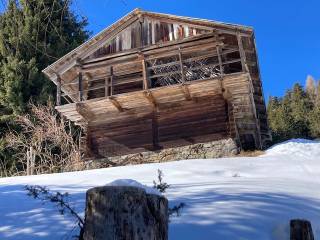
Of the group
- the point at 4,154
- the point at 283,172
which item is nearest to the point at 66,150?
the point at 4,154

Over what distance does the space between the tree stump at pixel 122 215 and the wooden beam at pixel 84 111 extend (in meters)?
14.5

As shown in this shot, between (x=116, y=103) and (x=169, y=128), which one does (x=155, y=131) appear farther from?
(x=116, y=103)

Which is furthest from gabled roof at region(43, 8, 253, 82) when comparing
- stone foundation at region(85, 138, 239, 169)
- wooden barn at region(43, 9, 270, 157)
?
stone foundation at region(85, 138, 239, 169)

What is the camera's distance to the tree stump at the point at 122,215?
2.76 m

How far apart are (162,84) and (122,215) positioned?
48.5 feet

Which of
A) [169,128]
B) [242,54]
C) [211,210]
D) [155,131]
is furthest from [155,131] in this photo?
[211,210]

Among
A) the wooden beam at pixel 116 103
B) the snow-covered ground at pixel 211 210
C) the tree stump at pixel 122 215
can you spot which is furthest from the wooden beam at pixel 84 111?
the tree stump at pixel 122 215

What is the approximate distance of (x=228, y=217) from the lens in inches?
201

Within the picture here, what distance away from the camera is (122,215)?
277 cm

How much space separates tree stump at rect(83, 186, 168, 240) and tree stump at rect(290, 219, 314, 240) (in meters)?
1.45

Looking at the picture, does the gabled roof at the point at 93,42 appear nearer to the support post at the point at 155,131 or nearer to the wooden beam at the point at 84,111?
the wooden beam at the point at 84,111

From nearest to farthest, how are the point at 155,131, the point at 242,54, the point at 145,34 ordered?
the point at 242,54 < the point at 155,131 < the point at 145,34

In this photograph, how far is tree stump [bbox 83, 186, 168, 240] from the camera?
2.76 metres

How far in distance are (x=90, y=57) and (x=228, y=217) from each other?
47.0ft
